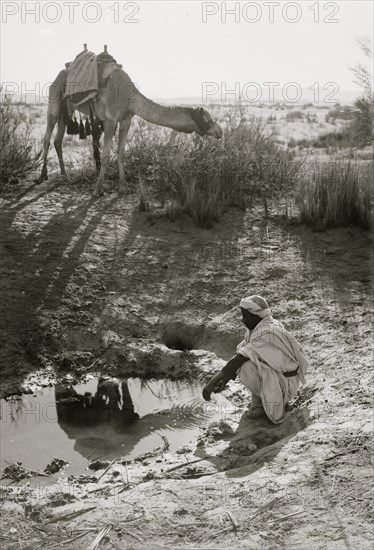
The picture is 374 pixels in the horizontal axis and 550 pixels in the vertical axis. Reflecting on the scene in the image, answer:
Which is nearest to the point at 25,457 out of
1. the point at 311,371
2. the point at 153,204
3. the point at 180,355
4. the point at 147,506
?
the point at 147,506

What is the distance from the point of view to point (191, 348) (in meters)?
8.16

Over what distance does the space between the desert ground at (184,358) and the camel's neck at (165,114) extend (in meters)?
1.24

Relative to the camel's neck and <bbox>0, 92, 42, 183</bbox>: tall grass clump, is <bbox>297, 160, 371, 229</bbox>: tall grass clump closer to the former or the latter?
the camel's neck

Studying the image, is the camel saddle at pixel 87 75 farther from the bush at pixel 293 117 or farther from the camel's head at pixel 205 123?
the bush at pixel 293 117

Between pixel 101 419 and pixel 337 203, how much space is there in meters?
4.80

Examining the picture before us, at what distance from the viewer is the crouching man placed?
600cm

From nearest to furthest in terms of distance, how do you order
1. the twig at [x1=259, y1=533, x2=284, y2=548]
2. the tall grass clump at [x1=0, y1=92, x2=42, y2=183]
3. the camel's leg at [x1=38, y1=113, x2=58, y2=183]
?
the twig at [x1=259, y1=533, x2=284, y2=548] < the tall grass clump at [x1=0, y1=92, x2=42, y2=183] < the camel's leg at [x1=38, y1=113, x2=58, y2=183]

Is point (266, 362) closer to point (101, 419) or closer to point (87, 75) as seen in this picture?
point (101, 419)

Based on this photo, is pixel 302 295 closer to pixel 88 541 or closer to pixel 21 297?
pixel 21 297

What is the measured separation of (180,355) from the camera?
781 cm

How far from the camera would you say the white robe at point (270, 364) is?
6.02 metres

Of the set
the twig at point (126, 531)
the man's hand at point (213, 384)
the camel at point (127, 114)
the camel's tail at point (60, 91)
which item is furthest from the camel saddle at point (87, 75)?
the twig at point (126, 531)

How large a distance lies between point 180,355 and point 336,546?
12.6 ft

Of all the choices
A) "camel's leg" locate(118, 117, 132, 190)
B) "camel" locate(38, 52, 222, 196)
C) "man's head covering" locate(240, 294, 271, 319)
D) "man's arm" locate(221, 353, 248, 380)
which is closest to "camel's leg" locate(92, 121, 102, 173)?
"camel" locate(38, 52, 222, 196)
